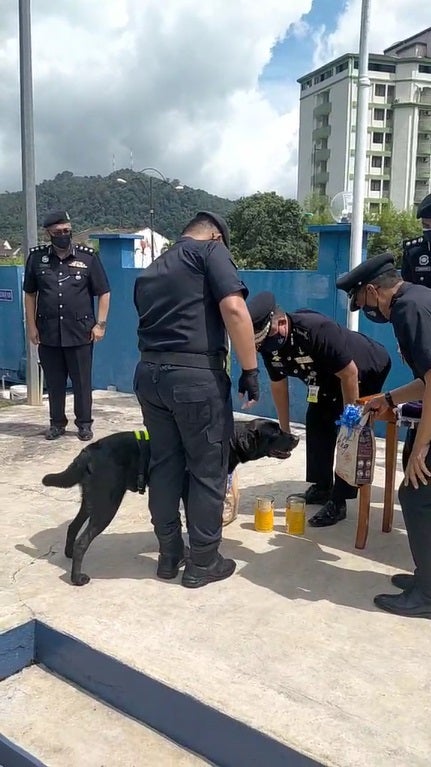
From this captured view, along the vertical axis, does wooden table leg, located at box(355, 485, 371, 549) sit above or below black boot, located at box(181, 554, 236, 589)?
above

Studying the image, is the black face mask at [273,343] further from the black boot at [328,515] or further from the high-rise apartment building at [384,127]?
the high-rise apartment building at [384,127]

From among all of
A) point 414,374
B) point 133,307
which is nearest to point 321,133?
point 133,307

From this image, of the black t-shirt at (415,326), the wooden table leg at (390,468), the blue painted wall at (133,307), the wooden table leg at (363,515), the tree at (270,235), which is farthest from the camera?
the tree at (270,235)

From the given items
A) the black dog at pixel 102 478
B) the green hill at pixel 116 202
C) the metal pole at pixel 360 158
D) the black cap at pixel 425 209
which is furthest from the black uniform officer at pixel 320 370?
the green hill at pixel 116 202

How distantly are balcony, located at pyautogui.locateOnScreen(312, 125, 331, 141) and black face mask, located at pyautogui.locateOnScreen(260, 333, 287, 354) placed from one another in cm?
7614

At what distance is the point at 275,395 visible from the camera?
3.96 m

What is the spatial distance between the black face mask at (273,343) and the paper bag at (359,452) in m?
0.53

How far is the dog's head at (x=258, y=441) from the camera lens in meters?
3.47

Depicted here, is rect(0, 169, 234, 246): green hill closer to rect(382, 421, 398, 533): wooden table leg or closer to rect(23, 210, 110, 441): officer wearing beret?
rect(23, 210, 110, 441): officer wearing beret

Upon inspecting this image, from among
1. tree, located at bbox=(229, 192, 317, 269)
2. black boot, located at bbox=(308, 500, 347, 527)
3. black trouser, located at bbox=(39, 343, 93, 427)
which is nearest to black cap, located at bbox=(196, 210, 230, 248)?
black boot, located at bbox=(308, 500, 347, 527)

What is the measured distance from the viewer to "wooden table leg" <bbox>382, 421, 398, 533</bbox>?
364cm

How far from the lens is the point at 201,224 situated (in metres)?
3.02

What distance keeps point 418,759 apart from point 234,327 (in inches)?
65.2

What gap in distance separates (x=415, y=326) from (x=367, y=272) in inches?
17.0
